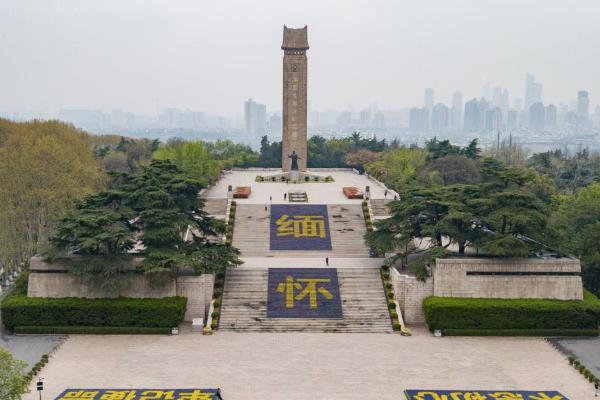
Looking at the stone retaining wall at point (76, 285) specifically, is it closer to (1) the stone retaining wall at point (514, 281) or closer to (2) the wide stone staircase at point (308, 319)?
(2) the wide stone staircase at point (308, 319)

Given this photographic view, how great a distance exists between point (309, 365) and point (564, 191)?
138 ft

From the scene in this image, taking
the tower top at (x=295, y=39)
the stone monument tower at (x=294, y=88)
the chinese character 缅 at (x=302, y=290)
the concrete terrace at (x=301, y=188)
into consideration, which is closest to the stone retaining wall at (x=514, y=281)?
the chinese character 缅 at (x=302, y=290)

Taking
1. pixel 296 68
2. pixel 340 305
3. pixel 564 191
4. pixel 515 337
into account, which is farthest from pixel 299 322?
pixel 564 191

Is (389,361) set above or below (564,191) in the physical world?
below

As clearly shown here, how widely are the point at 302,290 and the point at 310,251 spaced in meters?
4.95

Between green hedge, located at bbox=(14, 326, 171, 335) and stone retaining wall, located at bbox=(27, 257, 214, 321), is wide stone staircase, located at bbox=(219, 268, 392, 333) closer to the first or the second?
stone retaining wall, located at bbox=(27, 257, 214, 321)

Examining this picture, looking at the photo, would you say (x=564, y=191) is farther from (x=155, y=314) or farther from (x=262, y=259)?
(x=155, y=314)

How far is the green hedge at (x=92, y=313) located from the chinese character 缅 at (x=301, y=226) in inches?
460

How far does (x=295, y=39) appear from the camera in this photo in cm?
5909

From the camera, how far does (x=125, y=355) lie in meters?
29.6

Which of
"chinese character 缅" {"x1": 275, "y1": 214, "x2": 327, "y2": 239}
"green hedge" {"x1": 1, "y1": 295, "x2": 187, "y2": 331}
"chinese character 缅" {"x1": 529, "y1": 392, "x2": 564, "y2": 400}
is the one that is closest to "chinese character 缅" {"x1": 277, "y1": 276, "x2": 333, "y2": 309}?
"green hedge" {"x1": 1, "y1": 295, "x2": 187, "y2": 331}

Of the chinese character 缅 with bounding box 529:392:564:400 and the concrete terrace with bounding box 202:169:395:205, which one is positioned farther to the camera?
Result: the concrete terrace with bounding box 202:169:395:205

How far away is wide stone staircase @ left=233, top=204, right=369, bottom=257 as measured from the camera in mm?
40281

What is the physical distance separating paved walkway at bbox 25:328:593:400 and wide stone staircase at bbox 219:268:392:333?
793 millimetres
